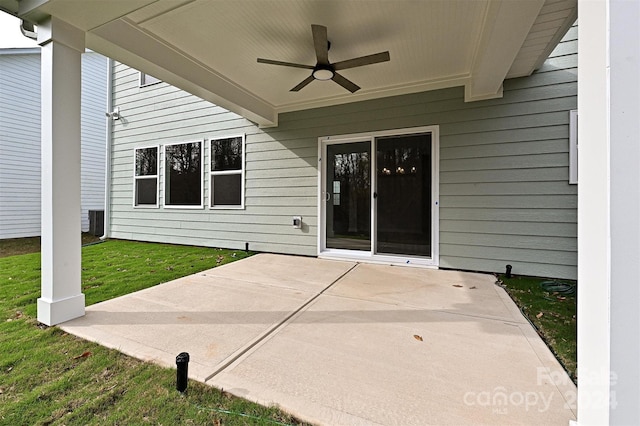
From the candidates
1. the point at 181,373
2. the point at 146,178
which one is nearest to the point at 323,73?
the point at 181,373

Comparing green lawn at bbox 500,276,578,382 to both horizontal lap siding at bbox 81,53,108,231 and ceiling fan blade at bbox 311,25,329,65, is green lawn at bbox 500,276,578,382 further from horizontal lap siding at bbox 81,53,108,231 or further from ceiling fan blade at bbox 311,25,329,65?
horizontal lap siding at bbox 81,53,108,231

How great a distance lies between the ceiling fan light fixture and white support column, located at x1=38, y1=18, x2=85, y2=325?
Result: 2.23 m

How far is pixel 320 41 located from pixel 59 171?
2.55m

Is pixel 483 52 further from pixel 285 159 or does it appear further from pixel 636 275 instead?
pixel 285 159

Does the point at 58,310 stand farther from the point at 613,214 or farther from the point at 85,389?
the point at 613,214

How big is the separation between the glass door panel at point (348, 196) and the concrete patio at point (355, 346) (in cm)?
155

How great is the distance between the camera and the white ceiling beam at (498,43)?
2.16 m

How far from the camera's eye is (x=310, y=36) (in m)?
3.06

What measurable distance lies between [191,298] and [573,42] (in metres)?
5.47

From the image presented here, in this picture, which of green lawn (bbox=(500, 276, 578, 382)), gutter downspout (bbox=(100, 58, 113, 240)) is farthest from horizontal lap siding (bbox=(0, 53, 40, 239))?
green lawn (bbox=(500, 276, 578, 382))

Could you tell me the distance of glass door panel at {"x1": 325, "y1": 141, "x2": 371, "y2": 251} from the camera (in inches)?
183

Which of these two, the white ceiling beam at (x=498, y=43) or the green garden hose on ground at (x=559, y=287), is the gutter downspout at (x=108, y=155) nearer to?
→ the white ceiling beam at (x=498, y=43)

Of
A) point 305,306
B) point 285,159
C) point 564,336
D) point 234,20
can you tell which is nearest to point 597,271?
point 564,336

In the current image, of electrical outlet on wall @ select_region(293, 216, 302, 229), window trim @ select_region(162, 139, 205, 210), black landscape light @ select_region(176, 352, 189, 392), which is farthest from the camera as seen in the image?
window trim @ select_region(162, 139, 205, 210)
